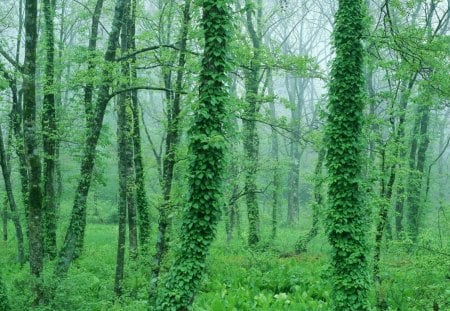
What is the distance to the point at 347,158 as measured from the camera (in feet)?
32.3

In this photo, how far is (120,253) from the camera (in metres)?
11.1

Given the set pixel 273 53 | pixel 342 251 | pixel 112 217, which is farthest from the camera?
pixel 112 217

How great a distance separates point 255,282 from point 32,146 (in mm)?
6693

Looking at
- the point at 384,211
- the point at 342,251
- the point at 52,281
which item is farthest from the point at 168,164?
the point at 384,211

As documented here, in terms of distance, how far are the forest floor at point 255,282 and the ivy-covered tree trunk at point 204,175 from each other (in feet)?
2.18

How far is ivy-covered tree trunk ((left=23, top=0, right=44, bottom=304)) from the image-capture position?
28.7ft

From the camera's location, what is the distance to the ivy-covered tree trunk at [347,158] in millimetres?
9766

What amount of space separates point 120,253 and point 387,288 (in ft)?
21.7

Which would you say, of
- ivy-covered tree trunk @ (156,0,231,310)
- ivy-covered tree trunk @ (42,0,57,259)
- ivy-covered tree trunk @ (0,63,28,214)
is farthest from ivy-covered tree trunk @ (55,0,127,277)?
ivy-covered tree trunk @ (0,63,28,214)

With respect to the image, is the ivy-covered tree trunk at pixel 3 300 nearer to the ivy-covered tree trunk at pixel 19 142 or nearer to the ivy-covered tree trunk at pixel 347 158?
the ivy-covered tree trunk at pixel 19 142

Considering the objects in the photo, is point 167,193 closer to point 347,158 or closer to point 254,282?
point 254,282

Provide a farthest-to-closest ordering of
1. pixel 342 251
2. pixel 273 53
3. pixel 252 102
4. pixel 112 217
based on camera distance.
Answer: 1. pixel 112 217
2. pixel 252 102
3. pixel 273 53
4. pixel 342 251

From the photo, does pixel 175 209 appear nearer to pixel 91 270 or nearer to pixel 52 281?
pixel 52 281

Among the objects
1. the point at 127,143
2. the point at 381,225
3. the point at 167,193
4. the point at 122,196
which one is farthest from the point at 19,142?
the point at 381,225
